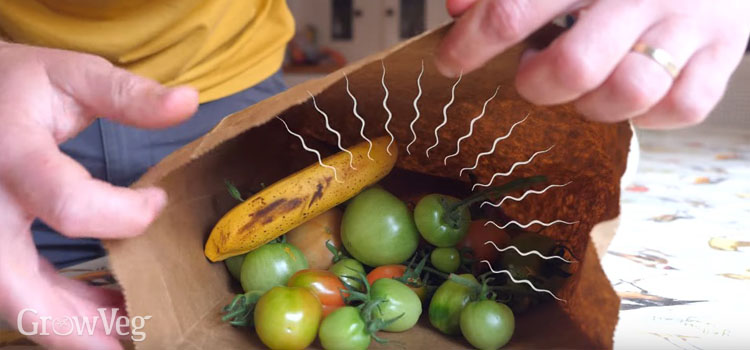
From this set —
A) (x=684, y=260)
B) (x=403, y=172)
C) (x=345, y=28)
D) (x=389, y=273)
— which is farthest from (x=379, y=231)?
(x=345, y=28)

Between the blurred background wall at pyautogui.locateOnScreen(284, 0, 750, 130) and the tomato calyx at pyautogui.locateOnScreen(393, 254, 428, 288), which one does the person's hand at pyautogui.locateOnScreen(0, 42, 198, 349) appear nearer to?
the tomato calyx at pyautogui.locateOnScreen(393, 254, 428, 288)

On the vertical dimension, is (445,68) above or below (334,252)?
above

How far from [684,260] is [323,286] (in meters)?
0.42

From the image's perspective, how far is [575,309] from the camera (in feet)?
1.40

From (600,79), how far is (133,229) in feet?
0.92

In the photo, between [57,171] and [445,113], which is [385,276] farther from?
[57,171]

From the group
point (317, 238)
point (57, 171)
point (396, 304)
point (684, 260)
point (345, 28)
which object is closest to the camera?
point (57, 171)

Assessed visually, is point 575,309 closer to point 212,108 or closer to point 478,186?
point 478,186

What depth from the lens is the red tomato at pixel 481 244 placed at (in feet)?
1.70

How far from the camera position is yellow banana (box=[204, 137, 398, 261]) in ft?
1.61

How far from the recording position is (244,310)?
18.1 inches

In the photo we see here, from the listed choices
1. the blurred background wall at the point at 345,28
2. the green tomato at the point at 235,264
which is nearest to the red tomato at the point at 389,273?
the green tomato at the point at 235,264

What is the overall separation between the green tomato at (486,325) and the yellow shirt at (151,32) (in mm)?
475

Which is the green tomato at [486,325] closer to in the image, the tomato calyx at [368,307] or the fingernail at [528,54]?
the tomato calyx at [368,307]
